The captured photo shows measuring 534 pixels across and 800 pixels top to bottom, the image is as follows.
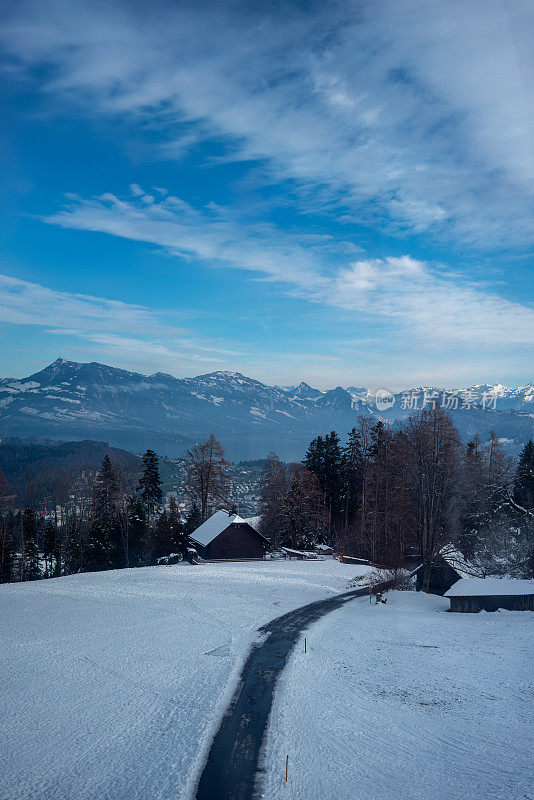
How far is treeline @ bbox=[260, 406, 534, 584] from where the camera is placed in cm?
3142

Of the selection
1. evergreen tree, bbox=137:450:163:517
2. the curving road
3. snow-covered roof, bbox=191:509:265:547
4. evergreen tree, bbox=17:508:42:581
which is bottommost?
evergreen tree, bbox=17:508:42:581

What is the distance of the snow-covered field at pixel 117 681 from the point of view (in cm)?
912

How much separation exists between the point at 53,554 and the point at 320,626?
37500 millimetres

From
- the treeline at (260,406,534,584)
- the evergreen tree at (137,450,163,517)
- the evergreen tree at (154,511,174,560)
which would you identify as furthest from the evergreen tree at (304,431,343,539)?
the evergreen tree at (154,511,174,560)

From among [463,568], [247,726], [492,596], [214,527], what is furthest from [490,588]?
[214,527]

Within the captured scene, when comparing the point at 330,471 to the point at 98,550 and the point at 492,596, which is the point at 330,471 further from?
the point at 492,596

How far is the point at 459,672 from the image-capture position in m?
14.3

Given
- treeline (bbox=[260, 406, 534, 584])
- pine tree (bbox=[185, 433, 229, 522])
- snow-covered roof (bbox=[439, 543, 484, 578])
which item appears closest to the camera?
treeline (bbox=[260, 406, 534, 584])

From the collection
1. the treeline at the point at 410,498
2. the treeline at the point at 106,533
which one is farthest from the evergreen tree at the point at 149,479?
the treeline at the point at 410,498

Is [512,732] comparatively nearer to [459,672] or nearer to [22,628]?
[459,672]

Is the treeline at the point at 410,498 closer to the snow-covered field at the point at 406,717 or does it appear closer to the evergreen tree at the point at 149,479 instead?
the evergreen tree at the point at 149,479

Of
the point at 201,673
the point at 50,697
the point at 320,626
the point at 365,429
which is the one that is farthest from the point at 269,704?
the point at 365,429

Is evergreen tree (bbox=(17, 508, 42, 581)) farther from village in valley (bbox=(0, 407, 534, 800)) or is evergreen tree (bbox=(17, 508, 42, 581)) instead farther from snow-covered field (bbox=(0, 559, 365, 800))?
snow-covered field (bbox=(0, 559, 365, 800))

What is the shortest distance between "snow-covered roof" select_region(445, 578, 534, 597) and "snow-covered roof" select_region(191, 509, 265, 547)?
23.0 metres
